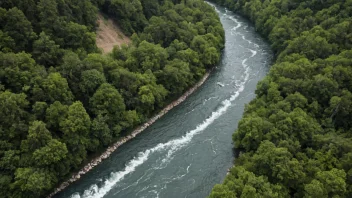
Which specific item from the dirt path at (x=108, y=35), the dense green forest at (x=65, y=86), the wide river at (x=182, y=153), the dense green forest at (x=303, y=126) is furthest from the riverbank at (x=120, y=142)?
the dirt path at (x=108, y=35)

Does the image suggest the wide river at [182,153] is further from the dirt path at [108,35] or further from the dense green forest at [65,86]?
the dirt path at [108,35]

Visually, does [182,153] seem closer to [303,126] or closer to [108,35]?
[303,126]

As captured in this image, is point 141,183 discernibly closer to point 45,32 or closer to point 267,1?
point 45,32

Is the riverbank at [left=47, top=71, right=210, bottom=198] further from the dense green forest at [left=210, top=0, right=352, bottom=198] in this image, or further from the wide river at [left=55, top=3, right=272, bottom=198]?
the dense green forest at [left=210, top=0, right=352, bottom=198]

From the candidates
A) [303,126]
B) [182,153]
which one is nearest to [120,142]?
[182,153]

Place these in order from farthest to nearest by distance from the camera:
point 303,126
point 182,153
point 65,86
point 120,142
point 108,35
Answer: point 108,35
point 120,142
point 182,153
point 65,86
point 303,126

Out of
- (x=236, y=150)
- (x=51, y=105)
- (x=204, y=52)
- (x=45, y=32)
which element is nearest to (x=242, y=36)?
(x=204, y=52)
